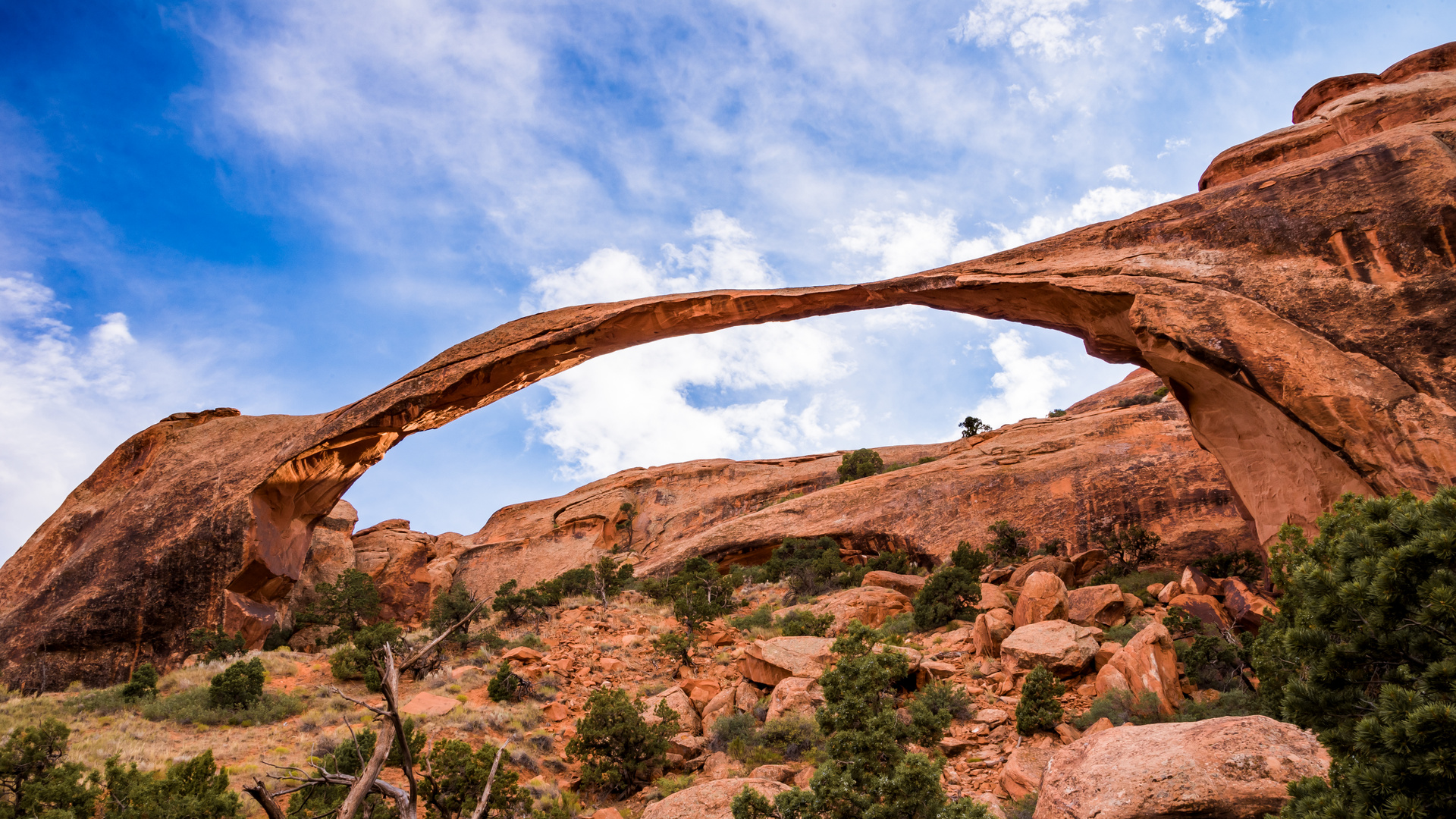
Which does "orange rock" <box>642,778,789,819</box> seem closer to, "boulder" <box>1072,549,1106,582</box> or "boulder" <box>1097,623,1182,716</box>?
"boulder" <box>1097,623,1182,716</box>

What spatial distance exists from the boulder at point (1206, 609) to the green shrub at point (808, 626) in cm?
569

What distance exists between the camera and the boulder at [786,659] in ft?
35.8

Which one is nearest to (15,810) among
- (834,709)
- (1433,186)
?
(834,709)

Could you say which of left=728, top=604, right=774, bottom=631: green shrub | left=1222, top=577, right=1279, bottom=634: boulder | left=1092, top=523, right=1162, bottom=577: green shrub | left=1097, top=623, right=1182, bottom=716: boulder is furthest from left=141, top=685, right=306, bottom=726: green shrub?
left=1092, top=523, right=1162, bottom=577: green shrub

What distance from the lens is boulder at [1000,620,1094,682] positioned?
9289mm

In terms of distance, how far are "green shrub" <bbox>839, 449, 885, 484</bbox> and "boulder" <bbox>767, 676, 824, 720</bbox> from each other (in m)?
20.3

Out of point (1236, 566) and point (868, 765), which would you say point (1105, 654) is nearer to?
point (868, 765)

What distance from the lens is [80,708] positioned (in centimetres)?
1200

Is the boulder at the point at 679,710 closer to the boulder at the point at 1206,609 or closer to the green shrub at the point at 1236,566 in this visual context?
the boulder at the point at 1206,609

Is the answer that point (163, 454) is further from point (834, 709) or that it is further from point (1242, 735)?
point (1242, 735)

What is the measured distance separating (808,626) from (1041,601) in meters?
4.06

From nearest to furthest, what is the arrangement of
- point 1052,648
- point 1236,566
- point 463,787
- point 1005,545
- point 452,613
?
point 463,787 → point 1052,648 → point 1236,566 → point 452,613 → point 1005,545

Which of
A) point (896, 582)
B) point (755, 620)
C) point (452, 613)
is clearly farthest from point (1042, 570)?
point (452, 613)

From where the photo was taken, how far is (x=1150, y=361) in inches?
465
